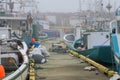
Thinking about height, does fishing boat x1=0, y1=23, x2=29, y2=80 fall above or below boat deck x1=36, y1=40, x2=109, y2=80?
above

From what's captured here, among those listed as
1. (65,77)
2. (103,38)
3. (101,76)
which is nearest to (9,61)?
(65,77)

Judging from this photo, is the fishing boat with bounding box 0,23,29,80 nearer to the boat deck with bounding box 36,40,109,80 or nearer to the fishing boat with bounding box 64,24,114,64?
the boat deck with bounding box 36,40,109,80


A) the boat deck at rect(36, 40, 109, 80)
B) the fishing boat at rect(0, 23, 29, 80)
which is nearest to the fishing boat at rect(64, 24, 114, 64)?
the boat deck at rect(36, 40, 109, 80)

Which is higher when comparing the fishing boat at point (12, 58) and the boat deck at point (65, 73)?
the fishing boat at point (12, 58)

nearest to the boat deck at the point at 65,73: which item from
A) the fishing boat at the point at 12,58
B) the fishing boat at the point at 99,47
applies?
the fishing boat at the point at 99,47

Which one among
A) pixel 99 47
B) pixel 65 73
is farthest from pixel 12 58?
pixel 99 47

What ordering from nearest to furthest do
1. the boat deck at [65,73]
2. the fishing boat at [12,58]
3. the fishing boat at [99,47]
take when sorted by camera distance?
the fishing boat at [12,58], the boat deck at [65,73], the fishing boat at [99,47]

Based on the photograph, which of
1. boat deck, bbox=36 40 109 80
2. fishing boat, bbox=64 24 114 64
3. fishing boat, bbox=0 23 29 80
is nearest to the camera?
fishing boat, bbox=0 23 29 80

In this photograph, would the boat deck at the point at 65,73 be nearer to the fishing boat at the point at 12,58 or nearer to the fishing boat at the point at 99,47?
the fishing boat at the point at 99,47

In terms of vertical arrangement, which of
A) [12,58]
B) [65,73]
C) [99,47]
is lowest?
[65,73]

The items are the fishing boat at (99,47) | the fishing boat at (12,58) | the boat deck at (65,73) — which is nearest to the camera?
the fishing boat at (12,58)

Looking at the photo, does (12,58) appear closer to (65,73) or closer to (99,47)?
(65,73)

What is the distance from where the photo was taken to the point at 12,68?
13.5 meters

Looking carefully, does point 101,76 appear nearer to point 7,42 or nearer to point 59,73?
point 59,73
